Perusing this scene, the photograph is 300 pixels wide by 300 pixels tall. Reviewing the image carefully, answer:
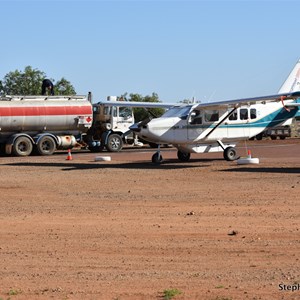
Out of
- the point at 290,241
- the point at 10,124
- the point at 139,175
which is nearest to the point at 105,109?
the point at 10,124

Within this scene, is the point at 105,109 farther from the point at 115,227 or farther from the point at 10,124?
the point at 115,227

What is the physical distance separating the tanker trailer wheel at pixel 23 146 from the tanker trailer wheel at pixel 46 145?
1.54 feet

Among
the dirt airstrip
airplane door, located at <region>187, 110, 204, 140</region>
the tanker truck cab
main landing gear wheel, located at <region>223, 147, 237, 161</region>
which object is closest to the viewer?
the dirt airstrip

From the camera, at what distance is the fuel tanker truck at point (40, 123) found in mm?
43875

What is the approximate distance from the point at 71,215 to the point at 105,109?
30805 millimetres

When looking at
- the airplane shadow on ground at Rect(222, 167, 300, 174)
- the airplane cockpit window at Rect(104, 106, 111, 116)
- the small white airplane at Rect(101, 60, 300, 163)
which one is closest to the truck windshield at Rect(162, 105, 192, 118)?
the small white airplane at Rect(101, 60, 300, 163)

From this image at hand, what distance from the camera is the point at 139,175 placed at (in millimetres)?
27828

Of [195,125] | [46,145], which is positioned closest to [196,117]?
[195,125]

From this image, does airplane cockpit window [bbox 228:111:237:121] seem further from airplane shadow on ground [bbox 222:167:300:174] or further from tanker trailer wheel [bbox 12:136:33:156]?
tanker trailer wheel [bbox 12:136:33:156]

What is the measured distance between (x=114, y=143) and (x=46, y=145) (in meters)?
4.46

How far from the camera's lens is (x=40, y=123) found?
4462 centimetres

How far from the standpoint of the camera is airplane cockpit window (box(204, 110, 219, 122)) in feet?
108

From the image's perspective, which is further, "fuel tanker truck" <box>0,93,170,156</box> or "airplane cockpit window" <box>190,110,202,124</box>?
"fuel tanker truck" <box>0,93,170,156</box>

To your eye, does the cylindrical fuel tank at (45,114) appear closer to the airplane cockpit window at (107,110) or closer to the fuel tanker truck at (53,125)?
the fuel tanker truck at (53,125)
